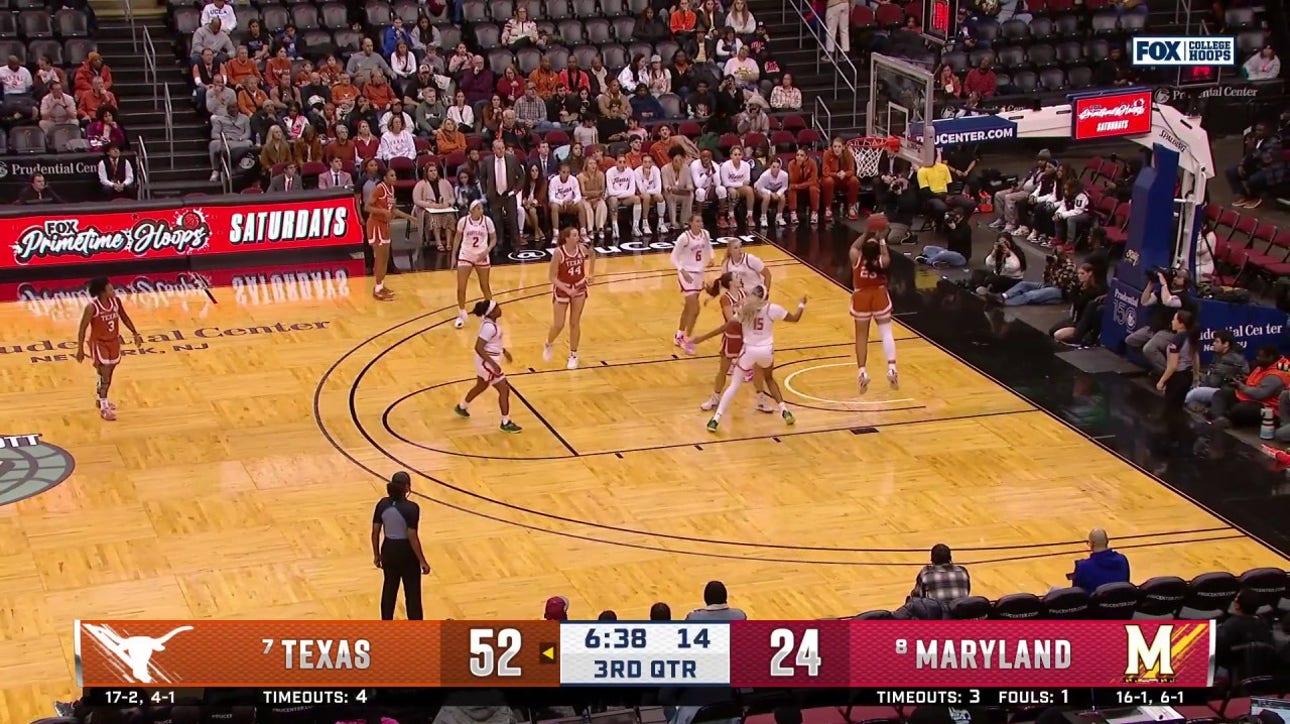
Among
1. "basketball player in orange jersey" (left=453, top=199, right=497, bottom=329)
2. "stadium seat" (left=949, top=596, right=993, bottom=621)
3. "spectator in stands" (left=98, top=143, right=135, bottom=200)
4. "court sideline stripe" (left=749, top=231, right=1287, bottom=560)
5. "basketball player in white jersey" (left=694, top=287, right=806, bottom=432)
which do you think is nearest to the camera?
"stadium seat" (left=949, top=596, right=993, bottom=621)

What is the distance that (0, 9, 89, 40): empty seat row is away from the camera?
30.2 meters

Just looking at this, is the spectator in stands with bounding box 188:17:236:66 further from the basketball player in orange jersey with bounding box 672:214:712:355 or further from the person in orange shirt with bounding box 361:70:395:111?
the basketball player in orange jersey with bounding box 672:214:712:355

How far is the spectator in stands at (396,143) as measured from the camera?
2834 cm

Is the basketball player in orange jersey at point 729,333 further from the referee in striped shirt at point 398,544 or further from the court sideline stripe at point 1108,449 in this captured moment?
the referee in striped shirt at point 398,544

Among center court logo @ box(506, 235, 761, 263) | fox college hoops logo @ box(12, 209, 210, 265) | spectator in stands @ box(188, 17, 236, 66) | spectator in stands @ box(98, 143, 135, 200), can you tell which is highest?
spectator in stands @ box(188, 17, 236, 66)

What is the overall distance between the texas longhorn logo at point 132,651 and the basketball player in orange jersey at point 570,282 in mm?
9509

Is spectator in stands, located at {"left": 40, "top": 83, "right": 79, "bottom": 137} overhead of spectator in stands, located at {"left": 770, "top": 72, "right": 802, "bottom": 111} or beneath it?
overhead

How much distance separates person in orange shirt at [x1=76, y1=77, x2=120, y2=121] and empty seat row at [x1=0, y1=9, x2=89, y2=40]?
2.01m

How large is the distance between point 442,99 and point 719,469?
1343cm

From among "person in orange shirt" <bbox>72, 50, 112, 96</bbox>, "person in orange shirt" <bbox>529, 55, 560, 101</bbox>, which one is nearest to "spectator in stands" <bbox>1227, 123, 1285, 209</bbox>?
"person in orange shirt" <bbox>529, 55, 560, 101</bbox>

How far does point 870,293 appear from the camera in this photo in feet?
66.9

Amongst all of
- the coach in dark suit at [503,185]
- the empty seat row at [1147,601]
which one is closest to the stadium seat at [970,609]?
the empty seat row at [1147,601]

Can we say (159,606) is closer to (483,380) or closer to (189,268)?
(483,380)

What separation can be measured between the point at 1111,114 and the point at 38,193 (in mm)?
14904
